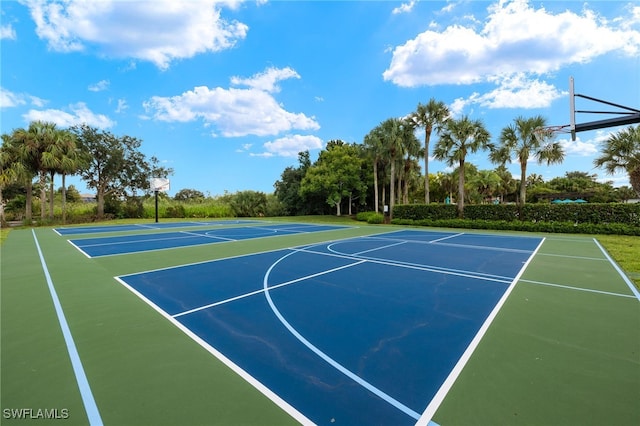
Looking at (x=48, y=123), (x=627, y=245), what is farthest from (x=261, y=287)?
(x=48, y=123)

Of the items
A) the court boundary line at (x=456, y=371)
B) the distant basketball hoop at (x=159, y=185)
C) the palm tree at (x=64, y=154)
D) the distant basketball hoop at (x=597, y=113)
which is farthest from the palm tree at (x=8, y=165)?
the distant basketball hoop at (x=597, y=113)

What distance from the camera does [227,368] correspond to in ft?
11.2

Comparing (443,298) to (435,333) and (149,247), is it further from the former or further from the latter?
(149,247)

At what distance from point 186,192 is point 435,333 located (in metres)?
69.9

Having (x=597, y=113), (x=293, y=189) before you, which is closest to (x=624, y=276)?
(x=597, y=113)

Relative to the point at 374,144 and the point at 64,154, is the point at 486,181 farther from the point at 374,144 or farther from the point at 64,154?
the point at 64,154

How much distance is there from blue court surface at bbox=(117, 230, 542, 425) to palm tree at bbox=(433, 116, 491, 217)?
47.8ft

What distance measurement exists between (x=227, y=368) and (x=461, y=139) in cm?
2309

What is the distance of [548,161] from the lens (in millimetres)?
19672

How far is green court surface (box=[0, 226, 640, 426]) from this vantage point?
269 cm

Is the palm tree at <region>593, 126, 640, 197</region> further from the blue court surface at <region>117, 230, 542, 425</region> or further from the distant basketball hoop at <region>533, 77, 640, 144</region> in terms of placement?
the blue court surface at <region>117, 230, 542, 425</region>

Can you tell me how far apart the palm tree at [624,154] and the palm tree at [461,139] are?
6496 mm

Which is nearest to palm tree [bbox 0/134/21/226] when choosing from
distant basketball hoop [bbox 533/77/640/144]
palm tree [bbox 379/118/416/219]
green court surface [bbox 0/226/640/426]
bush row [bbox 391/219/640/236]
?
green court surface [bbox 0/226/640/426]

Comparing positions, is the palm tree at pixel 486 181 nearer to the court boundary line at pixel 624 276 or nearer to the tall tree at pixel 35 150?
the court boundary line at pixel 624 276
